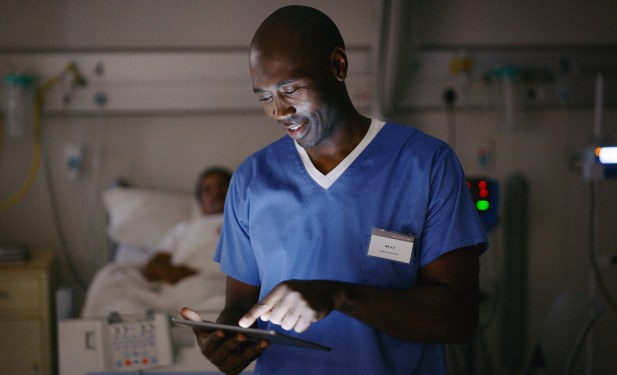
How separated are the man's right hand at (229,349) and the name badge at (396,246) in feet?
0.80

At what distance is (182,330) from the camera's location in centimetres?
244

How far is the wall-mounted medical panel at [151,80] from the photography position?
3.29 meters

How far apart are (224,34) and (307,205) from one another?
245cm

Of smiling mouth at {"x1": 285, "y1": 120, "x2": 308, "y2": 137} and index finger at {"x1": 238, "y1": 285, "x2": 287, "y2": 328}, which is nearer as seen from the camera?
index finger at {"x1": 238, "y1": 285, "x2": 287, "y2": 328}

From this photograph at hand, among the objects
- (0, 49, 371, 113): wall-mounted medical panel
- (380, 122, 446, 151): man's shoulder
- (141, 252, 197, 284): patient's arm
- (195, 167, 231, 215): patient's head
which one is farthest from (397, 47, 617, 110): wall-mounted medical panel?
(380, 122, 446, 151): man's shoulder

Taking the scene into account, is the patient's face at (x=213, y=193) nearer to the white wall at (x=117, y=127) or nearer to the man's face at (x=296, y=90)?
the white wall at (x=117, y=127)

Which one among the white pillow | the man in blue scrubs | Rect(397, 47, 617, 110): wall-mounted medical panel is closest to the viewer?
the man in blue scrubs

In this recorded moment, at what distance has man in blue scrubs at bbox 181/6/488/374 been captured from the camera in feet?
3.48

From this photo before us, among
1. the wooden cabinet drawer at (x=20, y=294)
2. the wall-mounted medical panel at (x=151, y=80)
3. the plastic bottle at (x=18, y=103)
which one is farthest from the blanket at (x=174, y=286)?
the plastic bottle at (x=18, y=103)

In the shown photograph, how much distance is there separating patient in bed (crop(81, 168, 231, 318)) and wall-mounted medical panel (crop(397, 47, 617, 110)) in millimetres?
1107

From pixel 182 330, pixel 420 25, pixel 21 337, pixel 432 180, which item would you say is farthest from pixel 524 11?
pixel 21 337

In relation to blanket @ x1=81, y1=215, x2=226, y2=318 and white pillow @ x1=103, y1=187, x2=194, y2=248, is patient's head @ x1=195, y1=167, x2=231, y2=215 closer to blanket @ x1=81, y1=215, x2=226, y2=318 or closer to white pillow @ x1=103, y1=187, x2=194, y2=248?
blanket @ x1=81, y1=215, x2=226, y2=318

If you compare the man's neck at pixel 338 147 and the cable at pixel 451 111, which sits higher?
the cable at pixel 451 111

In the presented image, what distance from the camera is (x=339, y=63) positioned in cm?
116
